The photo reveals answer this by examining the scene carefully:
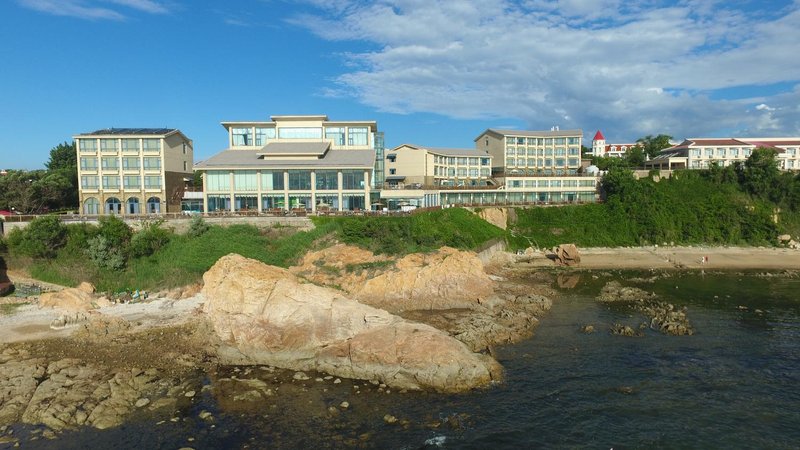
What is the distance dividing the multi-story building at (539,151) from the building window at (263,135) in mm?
45233

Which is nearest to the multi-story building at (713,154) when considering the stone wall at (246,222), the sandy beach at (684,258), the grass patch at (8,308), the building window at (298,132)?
the sandy beach at (684,258)

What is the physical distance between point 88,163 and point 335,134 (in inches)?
1242

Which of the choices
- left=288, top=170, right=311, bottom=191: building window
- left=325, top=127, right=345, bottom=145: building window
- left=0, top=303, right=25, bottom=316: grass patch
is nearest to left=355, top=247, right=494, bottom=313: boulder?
left=288, top=170, right=311, bottom=191: building window

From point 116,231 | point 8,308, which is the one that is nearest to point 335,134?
point 116,231

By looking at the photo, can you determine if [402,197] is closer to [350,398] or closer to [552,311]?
[552,311]

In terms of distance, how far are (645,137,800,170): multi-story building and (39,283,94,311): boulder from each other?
3703 inches

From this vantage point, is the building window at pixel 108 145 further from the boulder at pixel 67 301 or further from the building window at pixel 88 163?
the boulder at pixel 67 301

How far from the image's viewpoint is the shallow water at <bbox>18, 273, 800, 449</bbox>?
20031mm

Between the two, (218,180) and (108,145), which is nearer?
(218,180)

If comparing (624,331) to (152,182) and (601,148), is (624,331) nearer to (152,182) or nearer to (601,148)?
(152,182)

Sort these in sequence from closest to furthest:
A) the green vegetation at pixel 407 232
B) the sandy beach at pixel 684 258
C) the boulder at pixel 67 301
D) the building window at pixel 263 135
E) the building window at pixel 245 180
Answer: the boulder at pixel 67 301
the green vegetation at pixel 407 232
the sandy beach at pixel 684 258
the building window at pixel 245 180
the building window at pixel 263 135

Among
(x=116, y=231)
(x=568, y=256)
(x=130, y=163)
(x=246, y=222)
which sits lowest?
(x=568, y=256)

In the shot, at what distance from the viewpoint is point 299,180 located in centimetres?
5838

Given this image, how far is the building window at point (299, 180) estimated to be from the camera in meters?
58.3
